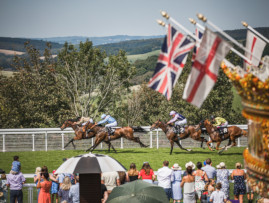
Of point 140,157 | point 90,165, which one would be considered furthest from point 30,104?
point 90,165

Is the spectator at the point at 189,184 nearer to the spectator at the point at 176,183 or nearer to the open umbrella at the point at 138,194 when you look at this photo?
the spectator at the point at 176,183

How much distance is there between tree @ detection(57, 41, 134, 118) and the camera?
136 ft

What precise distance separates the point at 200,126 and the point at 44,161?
7330 mm

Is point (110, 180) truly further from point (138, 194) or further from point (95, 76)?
point (95, 76)

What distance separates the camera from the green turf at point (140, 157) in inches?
745

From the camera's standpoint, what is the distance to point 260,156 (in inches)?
222

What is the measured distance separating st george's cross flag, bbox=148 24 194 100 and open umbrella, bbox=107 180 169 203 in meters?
2.03

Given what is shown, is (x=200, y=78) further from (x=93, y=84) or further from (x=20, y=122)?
(x=93, y=84)

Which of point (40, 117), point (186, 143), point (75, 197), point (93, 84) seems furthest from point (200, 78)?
point (93, 84)

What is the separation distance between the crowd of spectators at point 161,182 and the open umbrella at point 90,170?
2.10ft

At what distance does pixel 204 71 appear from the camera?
6484 millimetres

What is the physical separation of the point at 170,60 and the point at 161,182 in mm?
4554

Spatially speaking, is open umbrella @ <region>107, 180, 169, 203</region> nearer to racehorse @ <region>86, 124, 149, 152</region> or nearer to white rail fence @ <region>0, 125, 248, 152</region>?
racehorse @ <region>86, 124, 149, 152</region>

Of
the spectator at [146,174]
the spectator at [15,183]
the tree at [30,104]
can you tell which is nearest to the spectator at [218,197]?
the spectator at [146,174]
